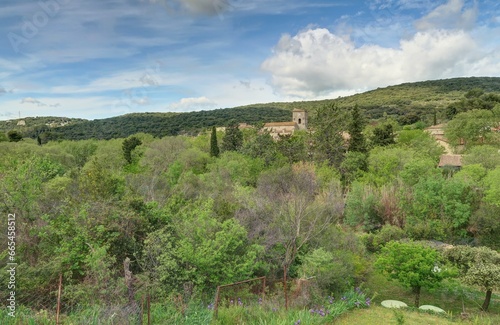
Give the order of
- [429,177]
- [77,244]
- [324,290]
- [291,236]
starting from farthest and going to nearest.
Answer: [429,177], [291,236], [324,290], [77,244]

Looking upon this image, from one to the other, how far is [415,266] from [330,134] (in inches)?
979

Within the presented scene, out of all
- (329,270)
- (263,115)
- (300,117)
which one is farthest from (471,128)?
(263,115)

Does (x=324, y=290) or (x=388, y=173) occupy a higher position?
(x=388, y=173)

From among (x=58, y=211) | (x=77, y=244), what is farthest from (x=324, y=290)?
(x=58, y=211)

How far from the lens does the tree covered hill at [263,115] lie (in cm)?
8288

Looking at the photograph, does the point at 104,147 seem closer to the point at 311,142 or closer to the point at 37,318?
the point at 311,142

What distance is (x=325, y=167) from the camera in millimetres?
31109

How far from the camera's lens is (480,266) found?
11742 millimetres

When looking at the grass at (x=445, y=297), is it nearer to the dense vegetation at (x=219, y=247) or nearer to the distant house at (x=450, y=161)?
the dense vegetation at (x=219, y=247)

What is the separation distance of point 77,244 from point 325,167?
80.3 ft

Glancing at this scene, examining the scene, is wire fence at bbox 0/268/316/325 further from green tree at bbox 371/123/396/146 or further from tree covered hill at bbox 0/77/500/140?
tree covered hill at bbox 0/77/500/140

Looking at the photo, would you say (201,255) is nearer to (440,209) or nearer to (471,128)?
(440,209)

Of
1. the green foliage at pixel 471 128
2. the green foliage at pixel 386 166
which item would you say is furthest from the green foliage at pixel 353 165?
the green foliage at pixel 471 128

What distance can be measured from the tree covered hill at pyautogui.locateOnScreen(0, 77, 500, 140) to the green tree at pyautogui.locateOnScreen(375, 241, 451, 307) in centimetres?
6491
